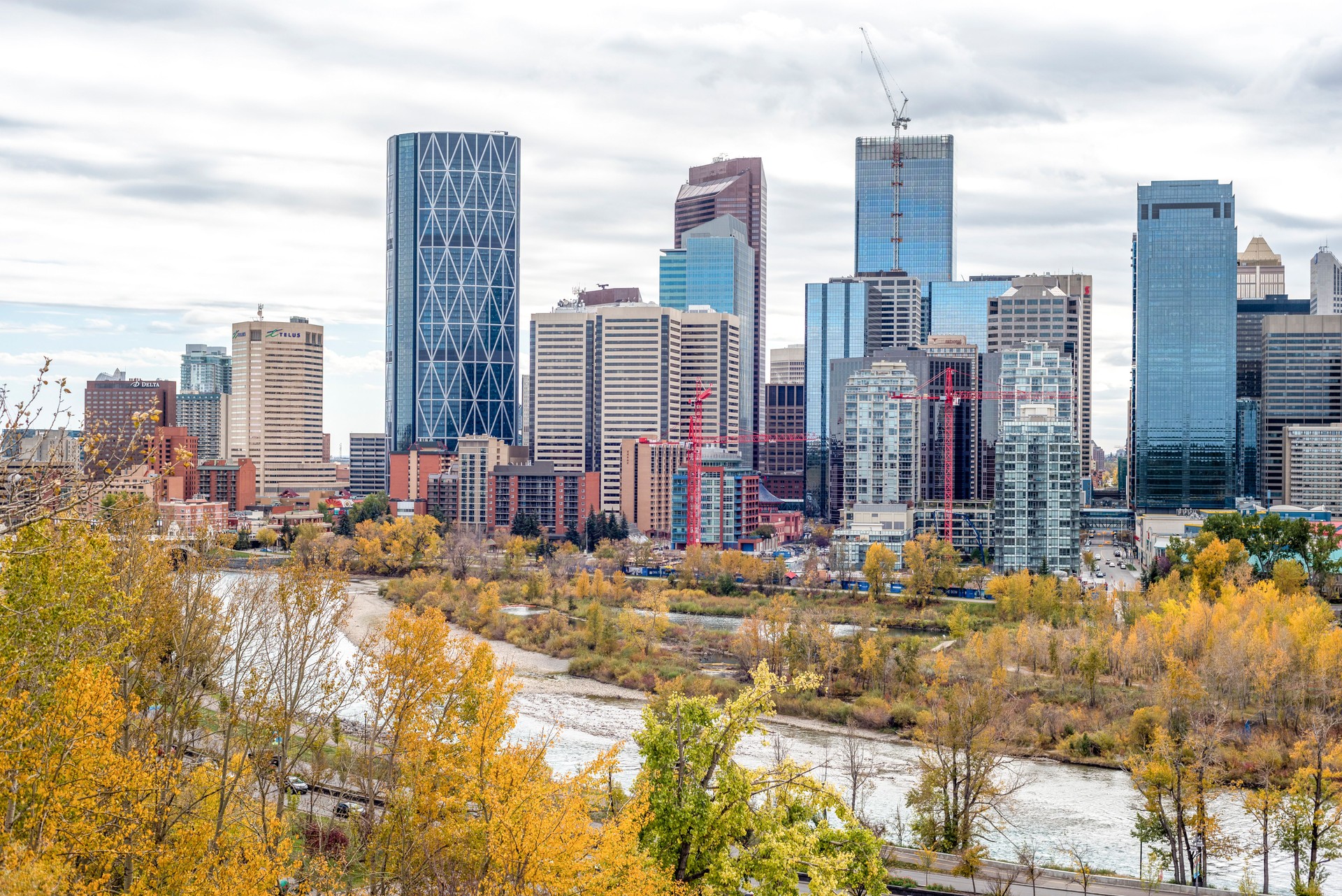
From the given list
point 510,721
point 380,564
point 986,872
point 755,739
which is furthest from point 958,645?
point 380,564

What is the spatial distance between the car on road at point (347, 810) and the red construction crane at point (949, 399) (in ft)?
156

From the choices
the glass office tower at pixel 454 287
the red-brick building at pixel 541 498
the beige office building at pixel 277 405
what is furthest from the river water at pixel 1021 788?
the beige office building at pixel 277 405

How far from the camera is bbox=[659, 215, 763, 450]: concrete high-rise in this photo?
14312 cm

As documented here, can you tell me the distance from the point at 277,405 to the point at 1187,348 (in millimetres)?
82253

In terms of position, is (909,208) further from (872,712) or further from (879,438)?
(872,712)

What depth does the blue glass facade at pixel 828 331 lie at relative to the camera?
13900 centimetres

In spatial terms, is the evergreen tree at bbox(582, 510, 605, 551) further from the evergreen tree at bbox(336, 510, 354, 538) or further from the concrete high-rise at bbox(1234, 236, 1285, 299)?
the concrete high-rise at bbox(1234, 236, 1285, 299)

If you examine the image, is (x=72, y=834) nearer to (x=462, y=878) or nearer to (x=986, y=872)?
(x=462, y=878)

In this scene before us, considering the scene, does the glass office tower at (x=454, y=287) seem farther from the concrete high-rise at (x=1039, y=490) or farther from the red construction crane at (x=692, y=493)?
the concrete high-rise at (x=1039, y=490)

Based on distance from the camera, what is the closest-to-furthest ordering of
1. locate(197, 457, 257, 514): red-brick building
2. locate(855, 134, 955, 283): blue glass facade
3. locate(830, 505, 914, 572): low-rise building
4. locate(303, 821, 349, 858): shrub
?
locate(303, 821, 349, 858): shrub < locate(830, 505, 914, 572): low-rise building < locate(197, 457, 257, 514): red-brick building < locate(855, 134, 955, 283): blue glass facade

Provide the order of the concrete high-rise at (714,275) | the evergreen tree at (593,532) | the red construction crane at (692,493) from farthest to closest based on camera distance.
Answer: the concrete high-rise at (714,275), the evergreen tree at (593,532), the red construction crane at (692,493)

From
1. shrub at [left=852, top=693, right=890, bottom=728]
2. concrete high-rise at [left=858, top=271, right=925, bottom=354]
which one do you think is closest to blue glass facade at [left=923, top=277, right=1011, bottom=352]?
concrete high-rise at [left=858, top=271, right=925, bottom=354]

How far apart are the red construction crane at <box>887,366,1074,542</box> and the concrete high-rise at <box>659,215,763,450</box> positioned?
43.5 m

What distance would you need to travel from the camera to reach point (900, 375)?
8169cm
